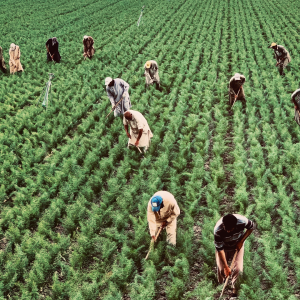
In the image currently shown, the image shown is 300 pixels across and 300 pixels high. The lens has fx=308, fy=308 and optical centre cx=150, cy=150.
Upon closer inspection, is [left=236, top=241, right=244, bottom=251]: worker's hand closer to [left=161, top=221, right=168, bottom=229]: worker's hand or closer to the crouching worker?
[left=161, top=221, right=168, bottom=229]: worker's hand

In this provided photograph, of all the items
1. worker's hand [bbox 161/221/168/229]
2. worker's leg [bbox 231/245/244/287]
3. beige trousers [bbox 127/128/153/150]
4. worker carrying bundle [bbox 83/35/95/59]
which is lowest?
worker's leg [bbox 231/245/244/287]

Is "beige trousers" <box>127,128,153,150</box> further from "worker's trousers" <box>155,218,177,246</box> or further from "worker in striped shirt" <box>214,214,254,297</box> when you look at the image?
"worker in striped shirt" <box>214,214,254,297</box>

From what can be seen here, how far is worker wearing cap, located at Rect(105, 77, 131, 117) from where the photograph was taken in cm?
796

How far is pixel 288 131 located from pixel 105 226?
4903mm

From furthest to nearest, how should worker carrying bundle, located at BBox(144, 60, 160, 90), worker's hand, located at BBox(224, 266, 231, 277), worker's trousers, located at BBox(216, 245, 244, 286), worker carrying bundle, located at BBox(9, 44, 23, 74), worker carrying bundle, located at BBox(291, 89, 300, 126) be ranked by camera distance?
worker carrying bundle, located at BBox(9, 44, 23, 74) → worker carrying bundle, located at BBox(144, 60, 160, 90) → worker carrying bundle, located at BBox(291, 89, 300, 126) → worker's trousers, located at BBox(216, 245, 244, 286) → worker's hand, located at BBox(224, 266, 231, 277)

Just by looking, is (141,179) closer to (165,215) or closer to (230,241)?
(165,215)

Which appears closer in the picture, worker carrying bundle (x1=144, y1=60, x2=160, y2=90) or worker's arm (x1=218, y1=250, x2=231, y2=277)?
worker's arm (x1=218, y1=250, x2=231, y2=277)

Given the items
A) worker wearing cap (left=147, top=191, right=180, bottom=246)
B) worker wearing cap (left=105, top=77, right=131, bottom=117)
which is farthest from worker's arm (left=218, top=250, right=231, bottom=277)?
worker wearing cap (left=105, top=77, right=131, bottom=117)

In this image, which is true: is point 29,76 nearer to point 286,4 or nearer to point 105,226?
point 105,226

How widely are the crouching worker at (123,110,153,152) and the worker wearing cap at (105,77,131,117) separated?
5.25 feet

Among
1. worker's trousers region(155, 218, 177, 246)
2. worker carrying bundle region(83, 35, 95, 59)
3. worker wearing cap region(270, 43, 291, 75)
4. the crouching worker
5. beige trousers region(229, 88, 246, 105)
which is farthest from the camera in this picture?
worker carrying bundle region(83, 35, 95, 59)

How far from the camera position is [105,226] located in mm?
4930

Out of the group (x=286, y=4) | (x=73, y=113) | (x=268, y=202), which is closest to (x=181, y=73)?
(x=73, y=113)

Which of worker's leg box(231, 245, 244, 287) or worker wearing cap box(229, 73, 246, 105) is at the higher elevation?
worker wearing cap box(229, 73, 246, 105)
